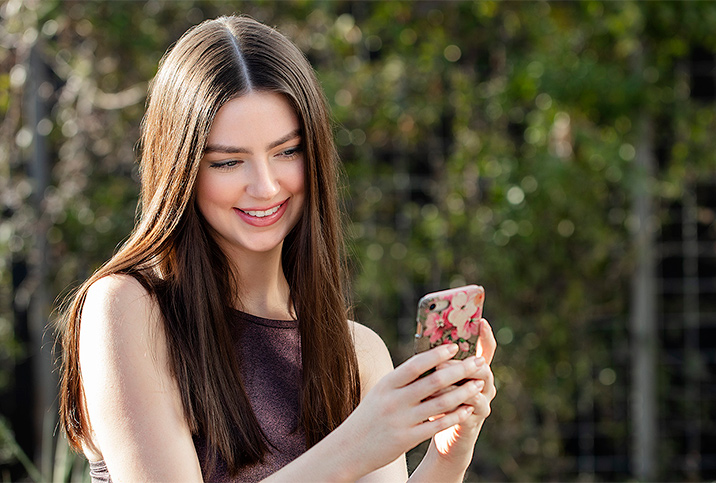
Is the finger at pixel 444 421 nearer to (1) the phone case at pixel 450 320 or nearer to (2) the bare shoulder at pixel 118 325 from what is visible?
(1) the phone case at pixel 450 320

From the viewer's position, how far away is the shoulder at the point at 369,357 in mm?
1898

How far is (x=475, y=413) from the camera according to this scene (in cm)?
142

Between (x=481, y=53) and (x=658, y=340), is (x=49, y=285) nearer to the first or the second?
(x=481, y=53)

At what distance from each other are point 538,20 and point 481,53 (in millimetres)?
318

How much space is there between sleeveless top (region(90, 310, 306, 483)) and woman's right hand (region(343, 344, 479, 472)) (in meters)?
0.38

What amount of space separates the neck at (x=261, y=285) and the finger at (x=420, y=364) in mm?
588

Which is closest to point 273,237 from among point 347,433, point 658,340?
point 347,433

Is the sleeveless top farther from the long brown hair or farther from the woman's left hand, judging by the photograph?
the woman's left hand

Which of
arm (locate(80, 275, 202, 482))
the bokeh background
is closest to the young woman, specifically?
arm (locate(80, 275, 202, 482))

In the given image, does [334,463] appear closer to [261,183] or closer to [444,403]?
[444,403]

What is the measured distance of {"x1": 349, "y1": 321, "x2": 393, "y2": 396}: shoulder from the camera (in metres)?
1.90

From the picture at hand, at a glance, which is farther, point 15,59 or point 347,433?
point 15,59

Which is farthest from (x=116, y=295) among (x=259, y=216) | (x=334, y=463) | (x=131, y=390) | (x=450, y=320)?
(x=450, y=320)

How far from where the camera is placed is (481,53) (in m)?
3.95
